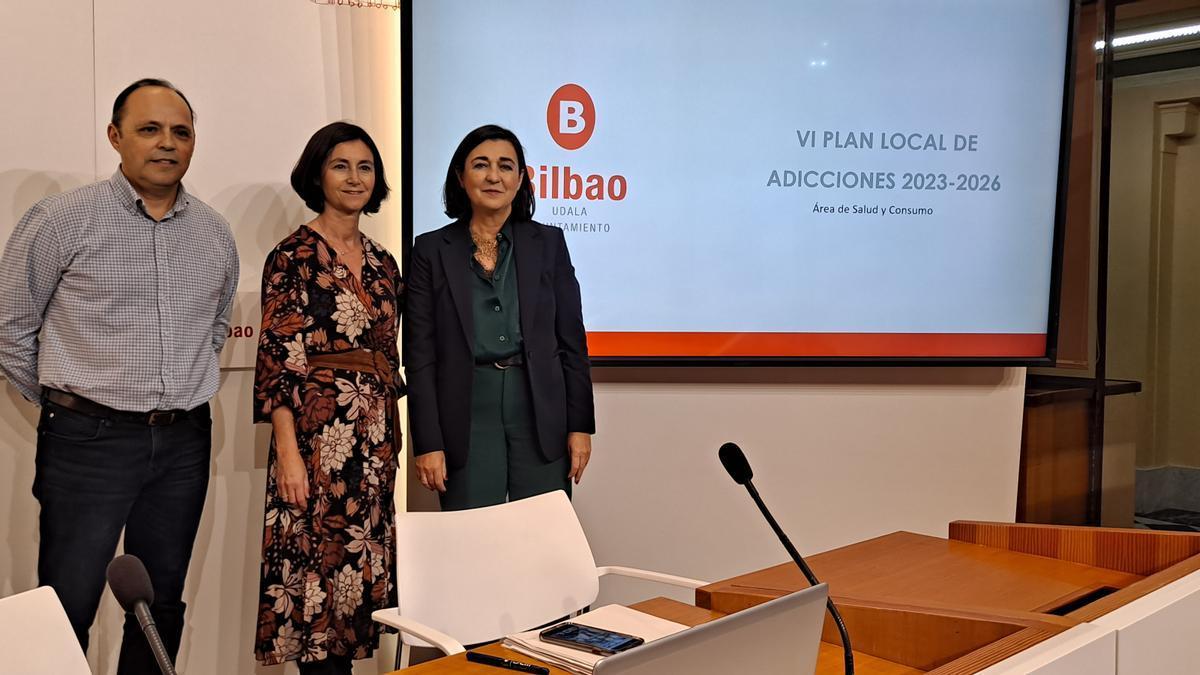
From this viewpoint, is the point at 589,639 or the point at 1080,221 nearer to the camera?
the point at 589,639

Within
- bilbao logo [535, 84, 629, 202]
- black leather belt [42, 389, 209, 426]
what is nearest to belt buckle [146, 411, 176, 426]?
black leather belt [42, 389, 209, 426]

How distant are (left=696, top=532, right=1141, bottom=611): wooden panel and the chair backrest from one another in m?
0.51

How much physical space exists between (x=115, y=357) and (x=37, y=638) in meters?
1.16

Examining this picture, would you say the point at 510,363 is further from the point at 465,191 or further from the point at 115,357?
the point at 115,357

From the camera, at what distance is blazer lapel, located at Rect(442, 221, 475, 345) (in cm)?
277

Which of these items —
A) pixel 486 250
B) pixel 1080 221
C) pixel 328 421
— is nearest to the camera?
pixel 328 421

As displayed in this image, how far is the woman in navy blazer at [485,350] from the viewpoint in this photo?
9.11 ft

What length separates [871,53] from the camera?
3.68 m

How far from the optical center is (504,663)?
61.8 inches

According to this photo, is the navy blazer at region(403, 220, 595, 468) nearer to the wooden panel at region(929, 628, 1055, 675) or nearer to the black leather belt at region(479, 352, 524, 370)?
Result: the black leather belt at region(479, 352, 524, 370)

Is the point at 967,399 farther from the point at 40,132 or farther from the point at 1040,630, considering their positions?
the point at 40,132

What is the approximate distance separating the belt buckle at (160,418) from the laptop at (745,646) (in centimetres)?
192

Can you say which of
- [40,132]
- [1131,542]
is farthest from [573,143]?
[1131,542]

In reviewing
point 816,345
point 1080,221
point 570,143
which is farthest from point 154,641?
point 1080,221
